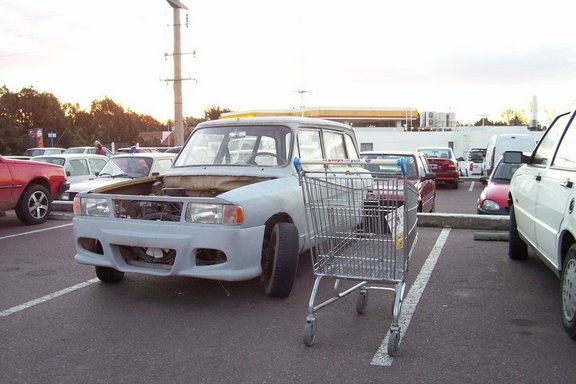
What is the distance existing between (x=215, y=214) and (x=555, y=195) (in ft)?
9.52

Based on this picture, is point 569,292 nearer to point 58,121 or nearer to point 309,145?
point 309,145

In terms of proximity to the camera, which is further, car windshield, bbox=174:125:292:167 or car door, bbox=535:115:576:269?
car windshield, bbox=174:125:292:167

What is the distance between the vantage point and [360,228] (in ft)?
13.7

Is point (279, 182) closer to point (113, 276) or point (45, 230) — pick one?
point (113, 276)

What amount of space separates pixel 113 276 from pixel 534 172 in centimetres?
454

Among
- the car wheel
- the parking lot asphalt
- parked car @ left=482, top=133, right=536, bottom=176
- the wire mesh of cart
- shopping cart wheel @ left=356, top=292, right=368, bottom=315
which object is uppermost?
parked car @ left=482, top=133, right=536, bottom=176

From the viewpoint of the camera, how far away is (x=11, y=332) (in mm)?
4344

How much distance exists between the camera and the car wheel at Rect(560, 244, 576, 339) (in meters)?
3.95

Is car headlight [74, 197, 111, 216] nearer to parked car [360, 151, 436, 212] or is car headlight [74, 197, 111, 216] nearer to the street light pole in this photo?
parked car [360, 151, 436, 212]

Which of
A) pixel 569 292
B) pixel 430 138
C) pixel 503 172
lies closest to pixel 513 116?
pixel 430 138

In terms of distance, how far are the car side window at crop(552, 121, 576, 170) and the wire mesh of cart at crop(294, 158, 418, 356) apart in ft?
4.61

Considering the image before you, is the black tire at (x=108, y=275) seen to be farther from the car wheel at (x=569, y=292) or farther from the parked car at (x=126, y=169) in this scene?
the parked car at (x=126, y=169)

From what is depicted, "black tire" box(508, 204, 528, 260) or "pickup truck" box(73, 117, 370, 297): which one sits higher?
"pickup truck" box(73, 117, 370, 297)

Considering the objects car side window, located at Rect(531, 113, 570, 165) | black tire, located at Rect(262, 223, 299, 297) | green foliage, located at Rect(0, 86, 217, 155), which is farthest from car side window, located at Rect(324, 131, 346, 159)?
green foliage, located at Rect(0, 86, 217, 155)
